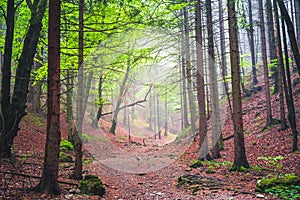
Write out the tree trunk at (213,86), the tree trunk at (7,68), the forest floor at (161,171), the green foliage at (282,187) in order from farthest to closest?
1. the tree trunk at (213,86)
2. the tree trunk at (7,68)
3. the forest floor at (161,171)
4. the green foliage at (282,187)

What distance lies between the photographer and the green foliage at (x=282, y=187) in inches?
220

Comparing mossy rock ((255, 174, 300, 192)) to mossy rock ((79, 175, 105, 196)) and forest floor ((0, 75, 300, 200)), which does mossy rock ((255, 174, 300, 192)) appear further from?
mossy rock ((79, 175, 105, 196))

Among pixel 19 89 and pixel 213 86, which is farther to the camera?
pixel 213 86

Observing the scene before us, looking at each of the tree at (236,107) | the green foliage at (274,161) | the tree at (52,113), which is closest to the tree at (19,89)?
the tree at (52,113)

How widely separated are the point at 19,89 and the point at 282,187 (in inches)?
329

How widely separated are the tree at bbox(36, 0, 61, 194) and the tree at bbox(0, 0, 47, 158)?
265 centimetres

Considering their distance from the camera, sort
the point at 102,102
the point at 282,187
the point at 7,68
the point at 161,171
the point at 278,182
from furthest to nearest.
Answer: the point at 102,102, the point at 161,171, the point at 7,68, the point at 278,182, the point at 282,187

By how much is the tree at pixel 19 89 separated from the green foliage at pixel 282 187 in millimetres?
7430

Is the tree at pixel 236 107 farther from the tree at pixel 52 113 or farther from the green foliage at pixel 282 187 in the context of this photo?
the tree at pixel 52 113

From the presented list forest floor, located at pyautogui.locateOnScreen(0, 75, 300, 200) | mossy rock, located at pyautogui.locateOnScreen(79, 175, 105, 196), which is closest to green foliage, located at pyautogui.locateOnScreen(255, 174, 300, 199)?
forest floor, located at pyautogui.locateOnScreen(0, 75, 300, 200)

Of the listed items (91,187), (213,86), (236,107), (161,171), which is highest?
(213,86)

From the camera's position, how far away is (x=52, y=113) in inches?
228

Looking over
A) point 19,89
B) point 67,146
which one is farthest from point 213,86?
point 19,89

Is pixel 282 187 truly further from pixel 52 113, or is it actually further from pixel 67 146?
pixel 67 146
